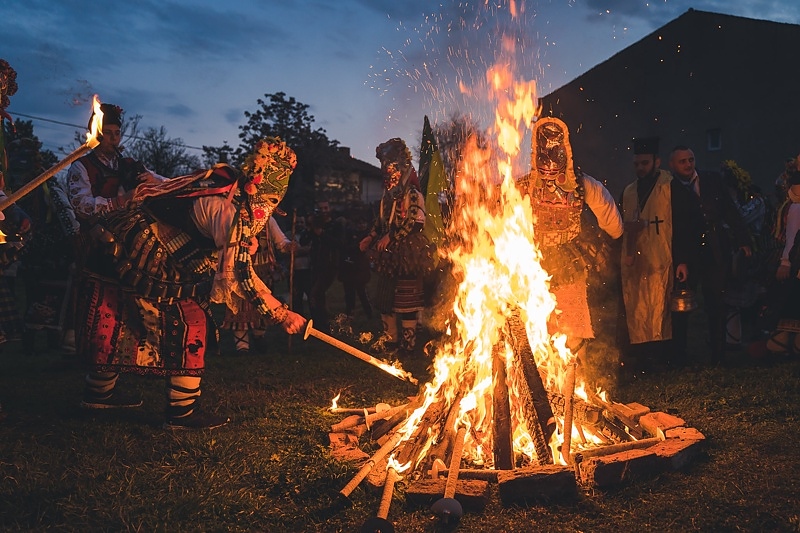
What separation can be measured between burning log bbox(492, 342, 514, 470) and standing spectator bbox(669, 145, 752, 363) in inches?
142

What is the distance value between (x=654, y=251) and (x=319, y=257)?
5.11m

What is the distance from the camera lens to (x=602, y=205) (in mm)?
5414

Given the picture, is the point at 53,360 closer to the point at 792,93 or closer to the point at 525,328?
the point at 525,328

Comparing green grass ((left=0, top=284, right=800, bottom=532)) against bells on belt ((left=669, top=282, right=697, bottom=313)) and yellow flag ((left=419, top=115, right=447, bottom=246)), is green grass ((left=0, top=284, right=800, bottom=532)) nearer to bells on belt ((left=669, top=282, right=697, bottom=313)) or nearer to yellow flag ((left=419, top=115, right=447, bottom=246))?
bells on belt ((left=669, top=282, right=697, bottom=313))

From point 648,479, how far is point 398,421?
6.00ft

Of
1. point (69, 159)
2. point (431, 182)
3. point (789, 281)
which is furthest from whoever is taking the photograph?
point (431, 182)

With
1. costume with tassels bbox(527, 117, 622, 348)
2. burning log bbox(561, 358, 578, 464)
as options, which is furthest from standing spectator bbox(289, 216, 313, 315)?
burning log bbox(561, 358, 578, 464)

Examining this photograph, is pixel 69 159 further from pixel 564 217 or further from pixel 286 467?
pixel 564 217

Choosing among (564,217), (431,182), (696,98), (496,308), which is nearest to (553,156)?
(564,217)

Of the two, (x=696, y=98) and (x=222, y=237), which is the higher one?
(x=696, y=98)

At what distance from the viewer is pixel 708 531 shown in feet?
10.8

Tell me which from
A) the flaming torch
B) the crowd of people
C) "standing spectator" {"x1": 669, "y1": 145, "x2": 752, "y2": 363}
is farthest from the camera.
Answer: "standing spectator" {"x1": 669, "y1": 145, "x2": 752, "y2": 363}

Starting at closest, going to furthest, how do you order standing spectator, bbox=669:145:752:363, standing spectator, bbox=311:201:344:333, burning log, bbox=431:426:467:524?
burning log, bbox=431:426:467:524 → standing spectator, bbox=669:145:752:363 → standing spectator, bbox=311:201:344:333

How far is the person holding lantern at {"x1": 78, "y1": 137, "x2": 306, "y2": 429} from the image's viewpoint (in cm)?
448
